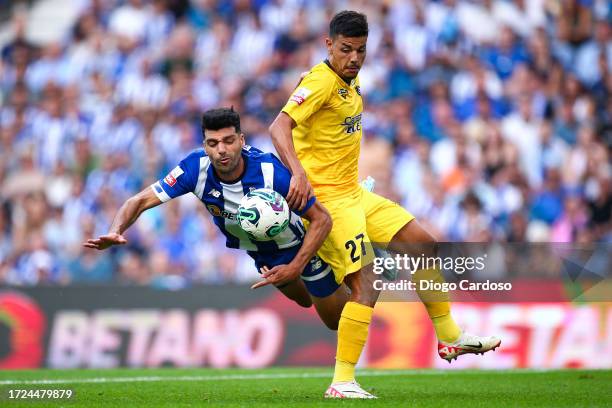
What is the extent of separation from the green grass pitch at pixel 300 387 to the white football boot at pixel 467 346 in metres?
0.33

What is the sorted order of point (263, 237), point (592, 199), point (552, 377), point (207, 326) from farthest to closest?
point (592, 199), point (207, 326), point (552, 377), point (263, 237)

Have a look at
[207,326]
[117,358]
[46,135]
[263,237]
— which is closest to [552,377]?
[263,237]

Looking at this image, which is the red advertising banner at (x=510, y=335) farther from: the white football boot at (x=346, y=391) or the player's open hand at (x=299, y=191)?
the player's open hand at (x=299, y=191)

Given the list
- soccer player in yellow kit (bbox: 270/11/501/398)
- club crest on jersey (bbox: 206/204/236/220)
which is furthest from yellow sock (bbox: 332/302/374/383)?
club crest on jersey (bbox: 206/204/236/220)

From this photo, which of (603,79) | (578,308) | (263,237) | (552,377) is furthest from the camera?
(603,79)

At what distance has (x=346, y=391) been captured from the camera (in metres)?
8.53

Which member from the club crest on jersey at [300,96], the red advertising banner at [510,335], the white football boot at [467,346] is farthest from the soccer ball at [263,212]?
the red advertising banner at [510,335]

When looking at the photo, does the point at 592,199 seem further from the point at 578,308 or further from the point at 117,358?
the point at 117,358

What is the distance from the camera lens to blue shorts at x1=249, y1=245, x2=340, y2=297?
942cm

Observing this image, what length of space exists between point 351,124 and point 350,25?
0.90 metres

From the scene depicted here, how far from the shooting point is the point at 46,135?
1927 centimetres

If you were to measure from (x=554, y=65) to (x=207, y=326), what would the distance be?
7084 millimetres

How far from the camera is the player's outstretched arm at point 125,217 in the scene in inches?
330

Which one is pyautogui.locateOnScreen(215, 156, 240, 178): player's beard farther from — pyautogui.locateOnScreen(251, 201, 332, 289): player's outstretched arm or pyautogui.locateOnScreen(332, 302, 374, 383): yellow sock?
pyautogui.locateOnScreen(332, 302, 374, 383): yellow sock
